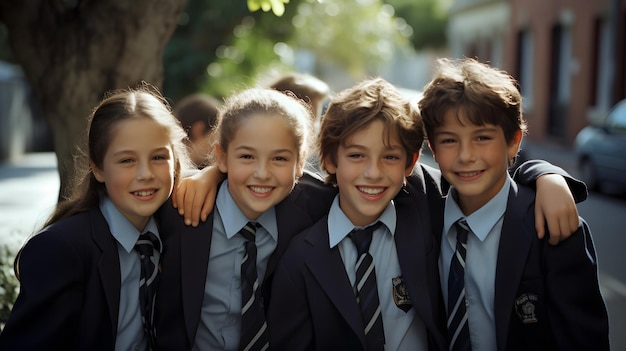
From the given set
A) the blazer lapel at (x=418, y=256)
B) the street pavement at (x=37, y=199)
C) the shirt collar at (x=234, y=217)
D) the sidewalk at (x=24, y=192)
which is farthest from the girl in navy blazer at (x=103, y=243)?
the sidewalk at (x=24, y=192)

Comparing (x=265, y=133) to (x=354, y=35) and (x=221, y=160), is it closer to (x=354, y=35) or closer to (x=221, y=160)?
(x=221, y=160)

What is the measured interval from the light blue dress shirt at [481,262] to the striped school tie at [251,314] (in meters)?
0.72

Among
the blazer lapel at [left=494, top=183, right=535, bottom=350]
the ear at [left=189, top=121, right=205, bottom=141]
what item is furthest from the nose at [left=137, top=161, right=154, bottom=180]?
the ear at [left=189, top=121, right=205, bottom=141]

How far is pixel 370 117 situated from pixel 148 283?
1064 mm

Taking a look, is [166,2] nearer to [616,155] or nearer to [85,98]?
[85,98]

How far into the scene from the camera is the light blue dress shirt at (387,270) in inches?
117

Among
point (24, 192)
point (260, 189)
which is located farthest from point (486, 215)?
point (24, 192)

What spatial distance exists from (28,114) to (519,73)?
1758 cm

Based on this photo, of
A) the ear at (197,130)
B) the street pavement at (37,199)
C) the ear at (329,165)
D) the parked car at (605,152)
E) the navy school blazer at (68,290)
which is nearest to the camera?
the navy school blazer at (68,290)

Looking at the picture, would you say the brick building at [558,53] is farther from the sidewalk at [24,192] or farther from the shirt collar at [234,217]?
the shirt collar at [234,217]

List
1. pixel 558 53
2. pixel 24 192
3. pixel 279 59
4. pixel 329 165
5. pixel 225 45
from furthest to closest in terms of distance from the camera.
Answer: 1. pixel 558 53
2. pixel 279 59
3. pixel 225 45
4. pixel 24 192
5. pixel 329 165

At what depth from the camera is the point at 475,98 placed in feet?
10.00

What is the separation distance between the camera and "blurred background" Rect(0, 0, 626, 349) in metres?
4.43

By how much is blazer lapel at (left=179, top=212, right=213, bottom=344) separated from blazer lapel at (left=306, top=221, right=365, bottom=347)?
40 centimetres
